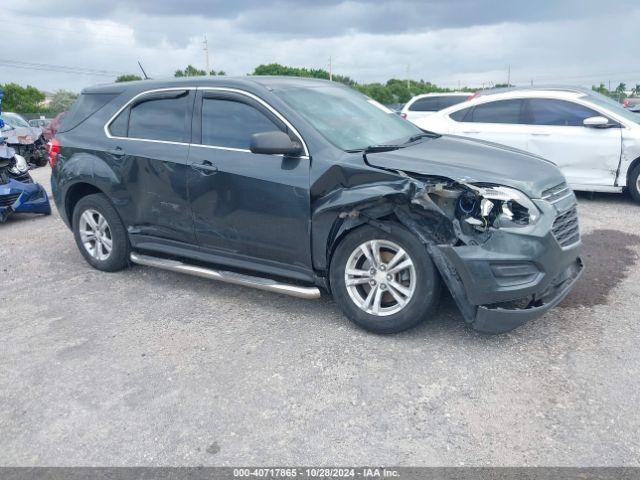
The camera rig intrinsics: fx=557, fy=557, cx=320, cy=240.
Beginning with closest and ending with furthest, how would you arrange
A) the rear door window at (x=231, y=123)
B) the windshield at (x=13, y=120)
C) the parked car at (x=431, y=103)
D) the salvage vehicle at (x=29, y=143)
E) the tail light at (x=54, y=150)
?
the rear door window at (x=231, y=123), the tail light at (x=54, y=150), the parked car at (x=431, y=103), the salvage vehicle at (x=29, y=143), the windshield at (x=13, y=120)

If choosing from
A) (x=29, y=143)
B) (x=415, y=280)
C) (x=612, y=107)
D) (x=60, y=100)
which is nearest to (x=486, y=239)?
(x=415, y=280)

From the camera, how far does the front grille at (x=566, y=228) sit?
3.78 m

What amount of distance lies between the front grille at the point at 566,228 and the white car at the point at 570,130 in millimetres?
4456

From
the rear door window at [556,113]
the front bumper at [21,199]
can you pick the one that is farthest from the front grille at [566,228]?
the front bumper at [21,199]

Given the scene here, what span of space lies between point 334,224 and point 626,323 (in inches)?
89.8

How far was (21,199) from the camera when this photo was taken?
852 centimetres

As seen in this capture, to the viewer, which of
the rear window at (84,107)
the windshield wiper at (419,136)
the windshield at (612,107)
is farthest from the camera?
the windshield at (612,107)

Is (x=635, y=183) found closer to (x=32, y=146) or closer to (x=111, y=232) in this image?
(x=111, y=232)

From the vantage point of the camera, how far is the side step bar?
4230mm

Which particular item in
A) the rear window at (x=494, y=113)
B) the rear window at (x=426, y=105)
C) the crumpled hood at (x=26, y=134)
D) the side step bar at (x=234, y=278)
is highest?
the rear window at (x=426, y=105)

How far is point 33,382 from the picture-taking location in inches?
145

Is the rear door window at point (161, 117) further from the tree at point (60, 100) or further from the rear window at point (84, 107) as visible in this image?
the tree at point (60, 100)

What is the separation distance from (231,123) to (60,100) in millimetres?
57724

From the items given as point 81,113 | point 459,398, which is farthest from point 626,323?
point 81,113
